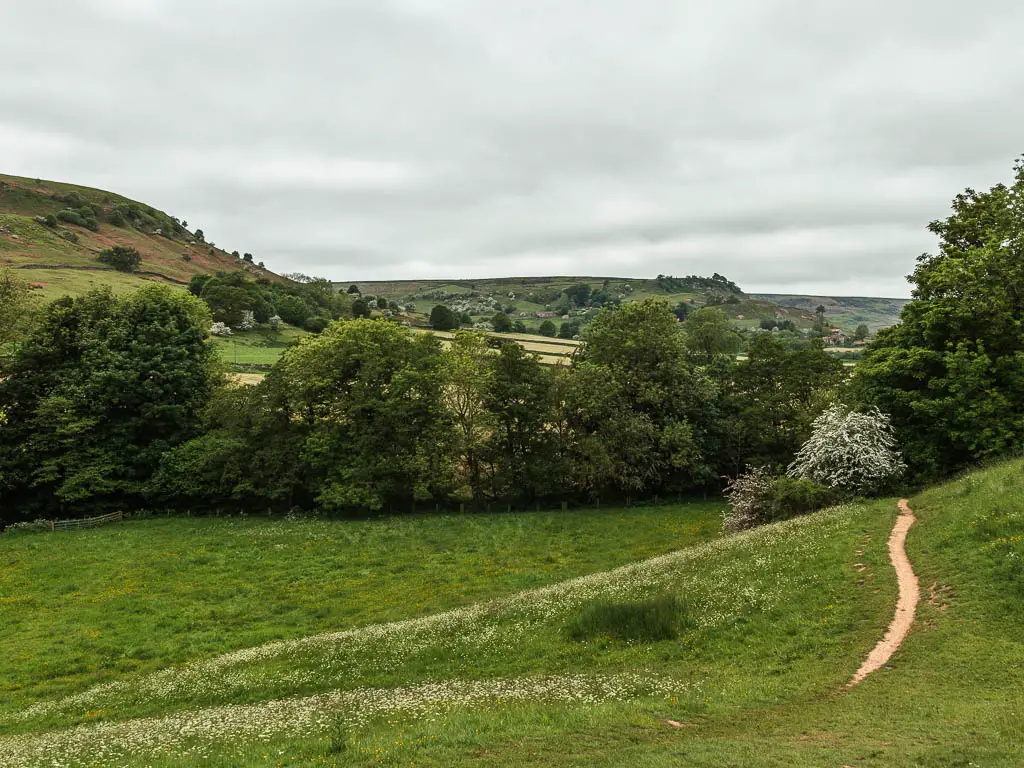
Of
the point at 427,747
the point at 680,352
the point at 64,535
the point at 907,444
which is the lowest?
the point at 64,535

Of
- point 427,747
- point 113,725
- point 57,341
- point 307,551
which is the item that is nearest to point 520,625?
point 427,747

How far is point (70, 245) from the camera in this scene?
15038 centimetres

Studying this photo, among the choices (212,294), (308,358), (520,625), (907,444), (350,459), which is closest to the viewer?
(520,625)

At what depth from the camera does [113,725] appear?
1526 centimetres

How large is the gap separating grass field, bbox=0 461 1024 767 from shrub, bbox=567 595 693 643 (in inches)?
9.8

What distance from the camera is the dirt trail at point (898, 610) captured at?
44.3 feet

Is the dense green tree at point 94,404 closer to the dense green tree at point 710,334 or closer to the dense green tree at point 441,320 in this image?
the dense green tree at point 710,334

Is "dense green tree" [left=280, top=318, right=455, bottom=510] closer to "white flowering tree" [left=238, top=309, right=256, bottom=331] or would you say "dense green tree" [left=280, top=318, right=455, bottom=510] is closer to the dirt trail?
the dirt trail

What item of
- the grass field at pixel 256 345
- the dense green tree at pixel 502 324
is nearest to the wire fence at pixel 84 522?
the grass field at pixel 256 345

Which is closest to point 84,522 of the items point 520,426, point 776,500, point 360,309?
point 520,426

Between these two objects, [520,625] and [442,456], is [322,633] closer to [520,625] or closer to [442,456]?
[520,625]

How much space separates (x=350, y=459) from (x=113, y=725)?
30918 mm

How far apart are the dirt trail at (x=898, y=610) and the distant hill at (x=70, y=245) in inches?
4976

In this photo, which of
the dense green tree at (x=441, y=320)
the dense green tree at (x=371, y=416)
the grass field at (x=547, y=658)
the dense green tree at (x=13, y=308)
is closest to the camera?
the grass field at (x=547, y=658)
